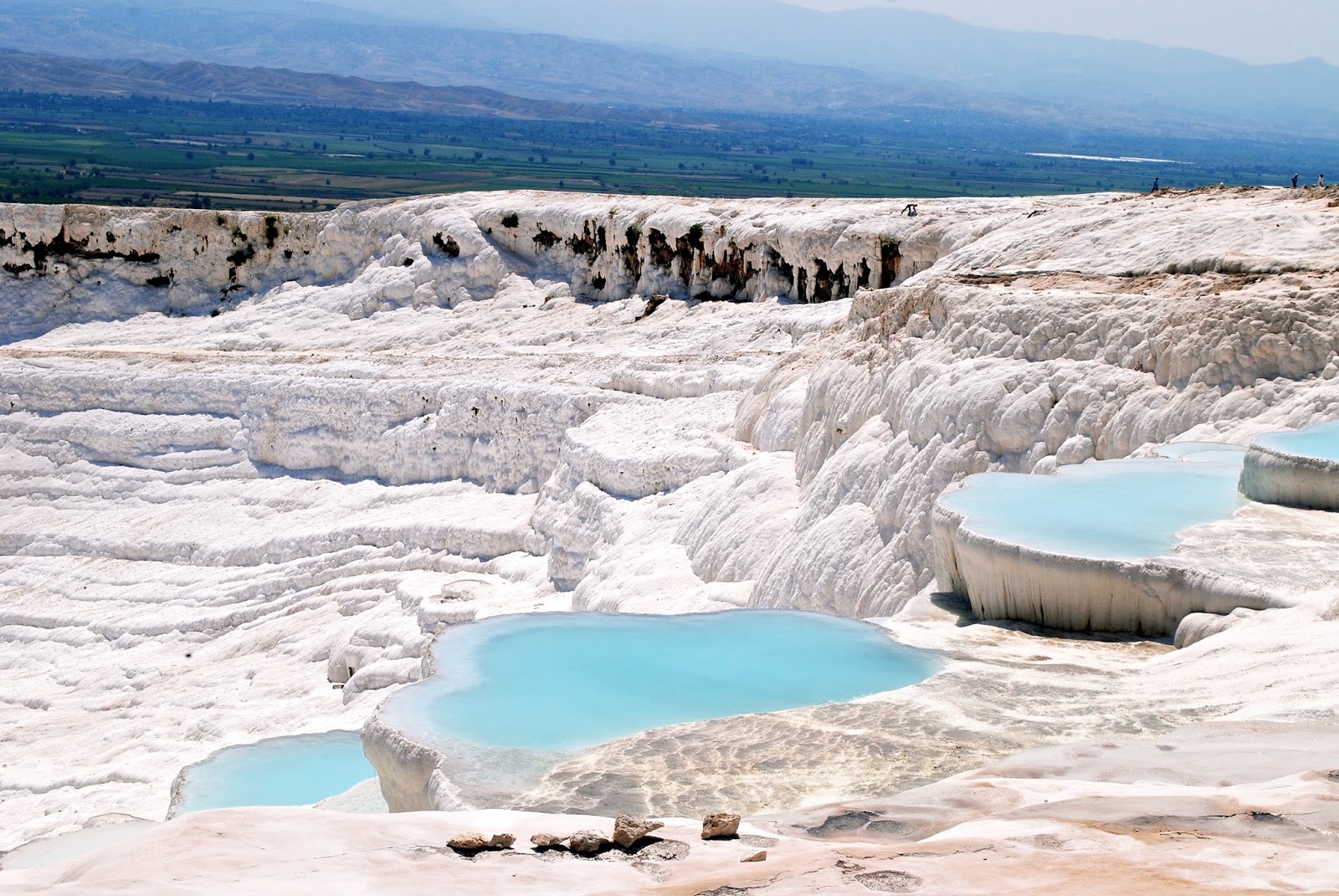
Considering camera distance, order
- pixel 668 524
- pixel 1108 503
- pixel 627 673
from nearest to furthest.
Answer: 1. pixel 627 673
2. pixel 1108 503
3. pixel 668 524

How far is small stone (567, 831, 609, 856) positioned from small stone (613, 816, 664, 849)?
0.05 meters

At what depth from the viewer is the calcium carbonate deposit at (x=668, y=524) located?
197 inches

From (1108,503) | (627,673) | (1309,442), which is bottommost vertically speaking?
(627,673)

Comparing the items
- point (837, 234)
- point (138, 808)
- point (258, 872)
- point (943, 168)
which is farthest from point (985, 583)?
point (943, 168)

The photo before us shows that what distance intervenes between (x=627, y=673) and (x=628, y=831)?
8.74 ft

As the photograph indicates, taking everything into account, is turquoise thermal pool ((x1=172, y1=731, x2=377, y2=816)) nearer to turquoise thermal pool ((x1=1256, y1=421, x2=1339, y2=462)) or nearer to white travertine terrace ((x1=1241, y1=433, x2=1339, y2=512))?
white travertine terrace ((x1=1241, y1=433, x2=1339, y2=512))

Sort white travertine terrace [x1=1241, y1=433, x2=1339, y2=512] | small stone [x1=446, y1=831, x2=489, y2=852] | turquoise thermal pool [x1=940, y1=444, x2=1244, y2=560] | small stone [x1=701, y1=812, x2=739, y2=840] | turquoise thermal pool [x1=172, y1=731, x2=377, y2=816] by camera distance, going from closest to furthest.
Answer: small stone [x1=446, y1=831, x2=489, y2=852], small stone [x1=701, y1=812, x2=739, y2=840], turquoise thermal pool [x1=940, y1=444, x2=1244, y2=560], white travertine terrace [x1=1241, y1=433, x2=1339, y2=512], turquoise thermal pool [x1=172, y1=731, x2=377, y2=816]

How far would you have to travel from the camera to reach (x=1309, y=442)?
9516 mm

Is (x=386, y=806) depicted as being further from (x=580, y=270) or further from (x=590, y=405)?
(x=580, y=270)

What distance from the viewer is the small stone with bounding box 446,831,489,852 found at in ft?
15.6

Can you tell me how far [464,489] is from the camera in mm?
23297

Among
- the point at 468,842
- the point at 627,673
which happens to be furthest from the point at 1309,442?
the point at 468,842

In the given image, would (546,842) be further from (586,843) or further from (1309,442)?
(1309,442)

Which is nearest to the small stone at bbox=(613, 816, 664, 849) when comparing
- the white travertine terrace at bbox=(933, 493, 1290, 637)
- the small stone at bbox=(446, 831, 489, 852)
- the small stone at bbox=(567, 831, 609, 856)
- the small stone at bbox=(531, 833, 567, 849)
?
the small stone at bbox=(567, 831, 609, 856)
